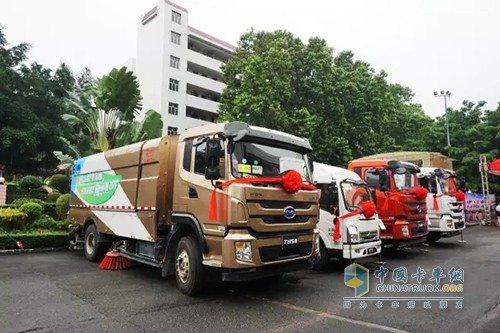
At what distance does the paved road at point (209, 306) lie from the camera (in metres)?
4.49

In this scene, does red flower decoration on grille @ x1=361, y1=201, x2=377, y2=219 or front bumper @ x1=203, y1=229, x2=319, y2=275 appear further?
red flower decoration on grille @ x1=361, y1=201, x2=377, y2=219

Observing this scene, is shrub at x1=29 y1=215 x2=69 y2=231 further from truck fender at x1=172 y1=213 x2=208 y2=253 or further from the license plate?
the license plate

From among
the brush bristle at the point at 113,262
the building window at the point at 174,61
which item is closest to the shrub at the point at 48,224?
the brush bristle at the point at 113,262

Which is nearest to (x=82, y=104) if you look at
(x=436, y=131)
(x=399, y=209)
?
(x=399, y=209)

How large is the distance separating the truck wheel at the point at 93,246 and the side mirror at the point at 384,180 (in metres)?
7.17

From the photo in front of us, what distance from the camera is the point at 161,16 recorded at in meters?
36.0

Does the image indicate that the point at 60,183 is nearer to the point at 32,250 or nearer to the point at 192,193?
the point at 32,250

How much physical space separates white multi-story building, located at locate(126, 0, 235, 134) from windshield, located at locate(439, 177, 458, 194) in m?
27.2

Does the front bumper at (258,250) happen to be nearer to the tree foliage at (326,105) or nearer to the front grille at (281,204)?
the front grille at (281,204)

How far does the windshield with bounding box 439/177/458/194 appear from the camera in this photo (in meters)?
12.2

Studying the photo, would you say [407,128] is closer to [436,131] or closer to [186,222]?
[436,131]

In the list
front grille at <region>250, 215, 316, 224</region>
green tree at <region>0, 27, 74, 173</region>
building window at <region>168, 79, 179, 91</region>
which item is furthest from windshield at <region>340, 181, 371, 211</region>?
building window at <region>168, 79, 179, 91</region>

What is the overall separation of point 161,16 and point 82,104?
2459 centimetres

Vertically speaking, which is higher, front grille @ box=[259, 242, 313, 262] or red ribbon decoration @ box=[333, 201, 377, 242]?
red ribbon decoration @ box=[333, 201, 377, 242]
